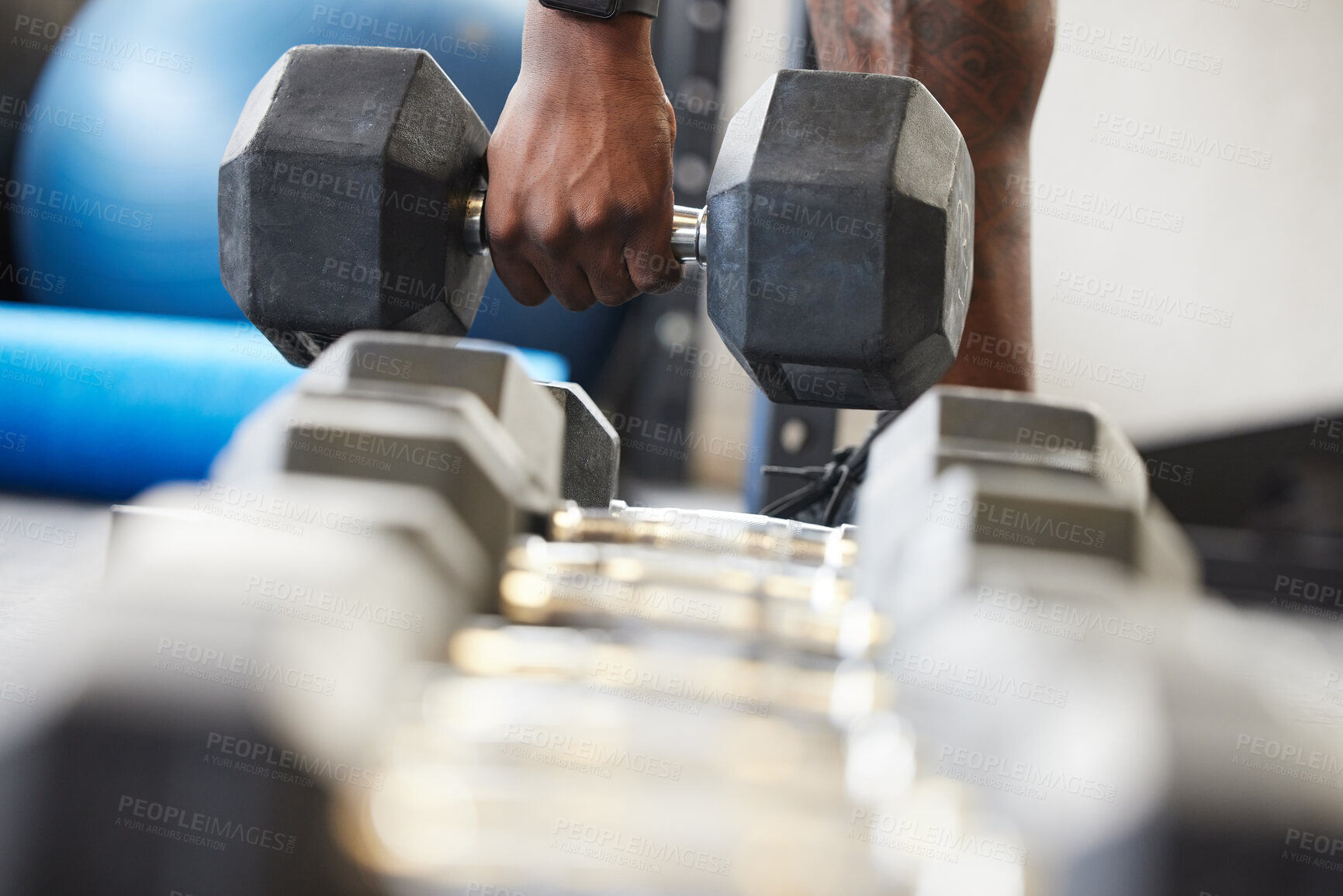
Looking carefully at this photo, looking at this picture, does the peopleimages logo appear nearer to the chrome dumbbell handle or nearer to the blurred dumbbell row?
the blurred dumbbell row

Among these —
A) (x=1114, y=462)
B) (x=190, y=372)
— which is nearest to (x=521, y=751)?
(x=1114, y=462)

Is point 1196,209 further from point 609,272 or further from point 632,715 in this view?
point 632,715

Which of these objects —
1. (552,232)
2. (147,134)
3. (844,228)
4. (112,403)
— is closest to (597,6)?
(552,232)

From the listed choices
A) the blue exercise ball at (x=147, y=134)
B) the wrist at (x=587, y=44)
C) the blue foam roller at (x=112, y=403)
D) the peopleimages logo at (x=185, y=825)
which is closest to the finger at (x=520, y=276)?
the wrist at (x=587, y=44)

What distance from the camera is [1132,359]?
2324 millimetres

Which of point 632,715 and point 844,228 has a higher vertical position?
point 844,228

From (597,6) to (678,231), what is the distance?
174mm

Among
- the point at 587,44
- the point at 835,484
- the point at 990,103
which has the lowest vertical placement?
the point at 835,484

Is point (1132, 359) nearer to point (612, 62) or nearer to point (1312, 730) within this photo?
point (612, 62)

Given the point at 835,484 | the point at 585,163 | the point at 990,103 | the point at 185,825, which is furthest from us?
the point at 835,484

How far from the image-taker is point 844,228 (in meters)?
0.68

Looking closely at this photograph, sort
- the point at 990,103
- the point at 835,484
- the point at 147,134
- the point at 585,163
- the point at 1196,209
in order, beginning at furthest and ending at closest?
the point at 1196,209 < the point at 147,134 < the point at 835,484 < the point at 990,103 < the point at 585,163

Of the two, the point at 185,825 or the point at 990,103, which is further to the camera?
the point at 990,103

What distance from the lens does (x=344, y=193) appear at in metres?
0.78
